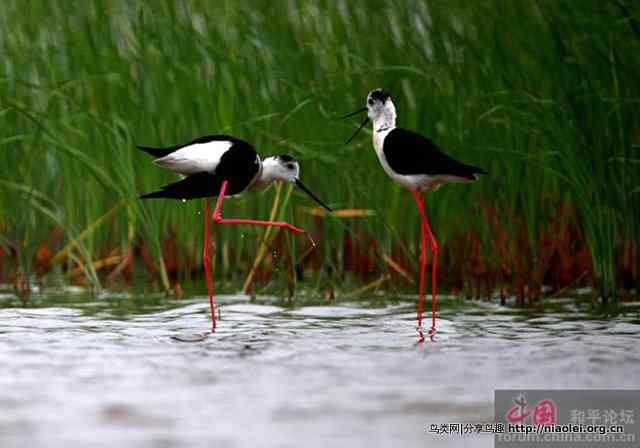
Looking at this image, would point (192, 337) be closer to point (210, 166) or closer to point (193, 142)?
point (210, 166)

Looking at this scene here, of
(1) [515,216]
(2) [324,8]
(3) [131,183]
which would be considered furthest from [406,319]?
(2) [324,8]

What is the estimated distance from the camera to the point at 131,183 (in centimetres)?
870

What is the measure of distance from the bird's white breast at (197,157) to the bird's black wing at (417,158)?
941mm

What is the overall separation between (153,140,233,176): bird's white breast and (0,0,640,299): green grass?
42cm

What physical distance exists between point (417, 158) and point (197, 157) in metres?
1.26

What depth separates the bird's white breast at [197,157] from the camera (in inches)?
316

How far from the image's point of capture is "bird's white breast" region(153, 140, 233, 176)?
8016 mm

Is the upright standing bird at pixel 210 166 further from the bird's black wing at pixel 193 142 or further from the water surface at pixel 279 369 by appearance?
the water surface at pixel 279 369

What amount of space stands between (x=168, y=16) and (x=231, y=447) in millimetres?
5651

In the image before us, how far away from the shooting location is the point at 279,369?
19.7 feet

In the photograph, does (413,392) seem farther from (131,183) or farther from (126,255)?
(126,255)

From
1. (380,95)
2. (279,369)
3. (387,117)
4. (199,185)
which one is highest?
(380,95)

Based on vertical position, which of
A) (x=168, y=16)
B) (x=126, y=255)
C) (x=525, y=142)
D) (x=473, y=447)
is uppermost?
(x=168, y=16)

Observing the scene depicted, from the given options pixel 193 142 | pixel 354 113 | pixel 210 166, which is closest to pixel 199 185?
pixel 210 166
